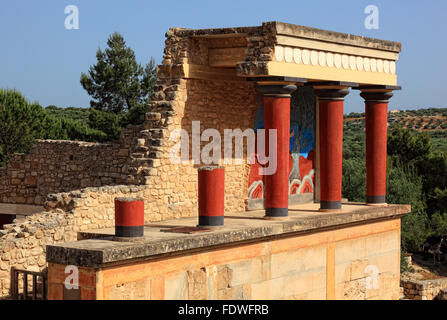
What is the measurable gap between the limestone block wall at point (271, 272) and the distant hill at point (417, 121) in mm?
48214

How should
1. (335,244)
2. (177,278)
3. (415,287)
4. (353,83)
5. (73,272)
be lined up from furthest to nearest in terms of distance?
(415,287)
(353,83)
(335,244)
(177,278)
(73,272)

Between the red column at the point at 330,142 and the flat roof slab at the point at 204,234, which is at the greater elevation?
the red column at the point at 330,142

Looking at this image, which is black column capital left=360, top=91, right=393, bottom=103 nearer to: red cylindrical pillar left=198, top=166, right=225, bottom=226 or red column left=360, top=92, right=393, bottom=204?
red column left=360, top=92, right=393, bottom=204

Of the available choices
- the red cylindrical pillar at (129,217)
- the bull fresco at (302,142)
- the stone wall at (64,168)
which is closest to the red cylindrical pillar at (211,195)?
the red cylindrical pillar at (129,217)

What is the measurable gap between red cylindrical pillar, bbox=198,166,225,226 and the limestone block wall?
588mm

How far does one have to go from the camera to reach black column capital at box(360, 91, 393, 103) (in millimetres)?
16406

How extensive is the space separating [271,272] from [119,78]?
28342 mm

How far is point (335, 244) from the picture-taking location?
14.1m

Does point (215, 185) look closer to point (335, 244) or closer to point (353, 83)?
point (335, 244)

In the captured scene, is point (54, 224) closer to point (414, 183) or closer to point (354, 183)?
point (354, 183)

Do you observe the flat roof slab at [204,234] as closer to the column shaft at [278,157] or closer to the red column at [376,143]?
the column shaft at [278,157]

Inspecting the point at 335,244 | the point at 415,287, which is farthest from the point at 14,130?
the point at 335,244

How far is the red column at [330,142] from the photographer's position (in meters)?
14.8

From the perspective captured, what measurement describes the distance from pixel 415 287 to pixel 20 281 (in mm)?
14513
